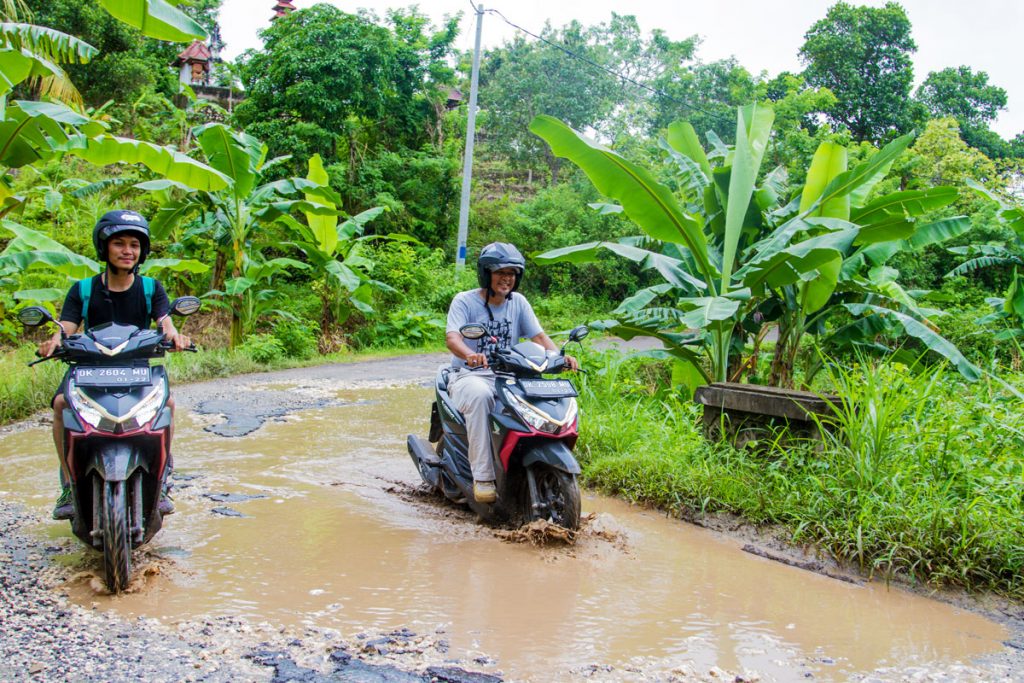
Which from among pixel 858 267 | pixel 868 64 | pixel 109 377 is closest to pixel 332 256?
pixel 858 267

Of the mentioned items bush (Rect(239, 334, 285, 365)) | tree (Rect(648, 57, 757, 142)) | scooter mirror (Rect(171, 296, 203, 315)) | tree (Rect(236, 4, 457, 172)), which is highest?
tree (Rect(648, 57, 757, 142))

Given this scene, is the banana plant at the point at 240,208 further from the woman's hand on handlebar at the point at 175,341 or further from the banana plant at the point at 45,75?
the woman's hand on handlebar at the point at 175,341

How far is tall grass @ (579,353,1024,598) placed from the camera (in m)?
4.74

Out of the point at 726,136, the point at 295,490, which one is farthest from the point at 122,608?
the point at 726,136

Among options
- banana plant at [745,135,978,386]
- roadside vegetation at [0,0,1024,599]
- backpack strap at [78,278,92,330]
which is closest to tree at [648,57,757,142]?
roadside vegetation at [0,0,1024,599]

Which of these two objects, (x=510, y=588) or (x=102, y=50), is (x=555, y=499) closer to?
(x=510, y=588)

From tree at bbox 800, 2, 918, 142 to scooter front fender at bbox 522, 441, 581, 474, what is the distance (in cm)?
3213

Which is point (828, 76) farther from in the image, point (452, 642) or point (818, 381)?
point (452, 642)

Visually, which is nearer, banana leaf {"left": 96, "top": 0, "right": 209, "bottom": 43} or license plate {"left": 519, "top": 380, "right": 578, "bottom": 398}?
license plate {"left": 519, "top": 380, "right": 578, "bottom": 398}

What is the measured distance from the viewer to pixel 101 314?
15.0 ft

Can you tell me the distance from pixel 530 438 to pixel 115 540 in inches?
88.8

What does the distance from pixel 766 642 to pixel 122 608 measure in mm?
2947

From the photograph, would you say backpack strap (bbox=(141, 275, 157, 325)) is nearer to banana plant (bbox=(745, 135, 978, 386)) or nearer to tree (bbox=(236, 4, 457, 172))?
banana plant (bbox=(745, 135, 978, 386))

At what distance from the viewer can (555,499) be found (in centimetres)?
513
